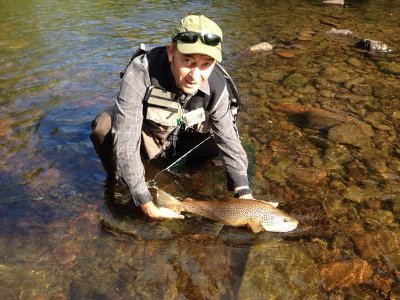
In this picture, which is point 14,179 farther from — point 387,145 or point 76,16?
point 76,16

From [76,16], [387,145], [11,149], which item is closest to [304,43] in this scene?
[387,145]

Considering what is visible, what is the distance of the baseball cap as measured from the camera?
362cm

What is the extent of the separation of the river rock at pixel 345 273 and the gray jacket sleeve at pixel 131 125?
1870mm

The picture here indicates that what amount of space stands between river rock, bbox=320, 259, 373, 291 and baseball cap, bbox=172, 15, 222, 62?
7.43 ft

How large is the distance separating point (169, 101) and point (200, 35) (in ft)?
3.04

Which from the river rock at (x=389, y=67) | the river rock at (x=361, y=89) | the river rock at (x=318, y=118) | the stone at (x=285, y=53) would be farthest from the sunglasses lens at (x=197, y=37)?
the stone at (x=285, y=53)

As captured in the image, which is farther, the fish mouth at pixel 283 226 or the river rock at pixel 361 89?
the river rock at pixel 361 89

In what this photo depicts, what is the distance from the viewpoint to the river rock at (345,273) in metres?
4.00

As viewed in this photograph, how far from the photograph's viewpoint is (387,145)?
21.6 feet

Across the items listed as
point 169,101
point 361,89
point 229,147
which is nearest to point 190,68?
point 169,101

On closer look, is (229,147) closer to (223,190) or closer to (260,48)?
(223,190)

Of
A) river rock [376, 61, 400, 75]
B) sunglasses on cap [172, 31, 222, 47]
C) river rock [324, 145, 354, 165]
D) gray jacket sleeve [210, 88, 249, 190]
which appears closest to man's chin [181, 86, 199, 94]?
gray jacket sleeve [210, 88, 249, 190]

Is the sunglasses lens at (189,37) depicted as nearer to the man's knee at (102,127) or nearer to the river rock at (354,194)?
the man's knee at (102,127)

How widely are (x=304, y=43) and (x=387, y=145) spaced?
6.58 metres
